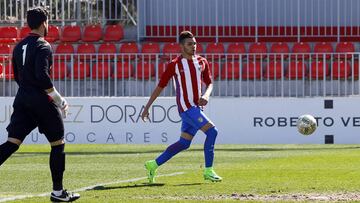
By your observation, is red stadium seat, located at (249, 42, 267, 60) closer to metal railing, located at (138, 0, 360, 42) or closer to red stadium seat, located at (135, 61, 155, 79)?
metal railing, located at (138, 0, 360, 42)

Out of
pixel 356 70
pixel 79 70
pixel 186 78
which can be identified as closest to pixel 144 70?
pixel 79 70

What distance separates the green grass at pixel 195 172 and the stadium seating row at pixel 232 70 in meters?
3.23

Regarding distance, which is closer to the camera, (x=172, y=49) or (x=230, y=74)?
(x=230, y=74)

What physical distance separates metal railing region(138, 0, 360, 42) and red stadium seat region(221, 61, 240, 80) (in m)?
2.90

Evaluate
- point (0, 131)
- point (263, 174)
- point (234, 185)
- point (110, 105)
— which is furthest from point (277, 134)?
point (234, 185)

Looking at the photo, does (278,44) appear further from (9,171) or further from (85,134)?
(9,171)

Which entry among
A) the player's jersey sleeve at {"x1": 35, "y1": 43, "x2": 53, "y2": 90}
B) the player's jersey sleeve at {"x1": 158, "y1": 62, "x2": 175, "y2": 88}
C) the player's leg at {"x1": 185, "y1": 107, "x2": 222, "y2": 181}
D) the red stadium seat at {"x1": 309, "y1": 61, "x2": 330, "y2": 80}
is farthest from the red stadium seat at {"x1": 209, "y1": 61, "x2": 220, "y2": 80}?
the player's jersey sleeve at {"x1": 35, "y1": 43, "x2": 53, "y2": 90}

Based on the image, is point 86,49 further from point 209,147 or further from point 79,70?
point 209,147

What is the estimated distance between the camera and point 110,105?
26172 millimetres

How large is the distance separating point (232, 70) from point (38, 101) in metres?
16.3

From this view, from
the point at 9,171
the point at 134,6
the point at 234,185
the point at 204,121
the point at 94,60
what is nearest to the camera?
the point at 234,185

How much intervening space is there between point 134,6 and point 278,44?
5.01 metres

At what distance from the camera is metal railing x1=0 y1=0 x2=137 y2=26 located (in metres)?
30.7

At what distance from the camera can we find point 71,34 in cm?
3017
